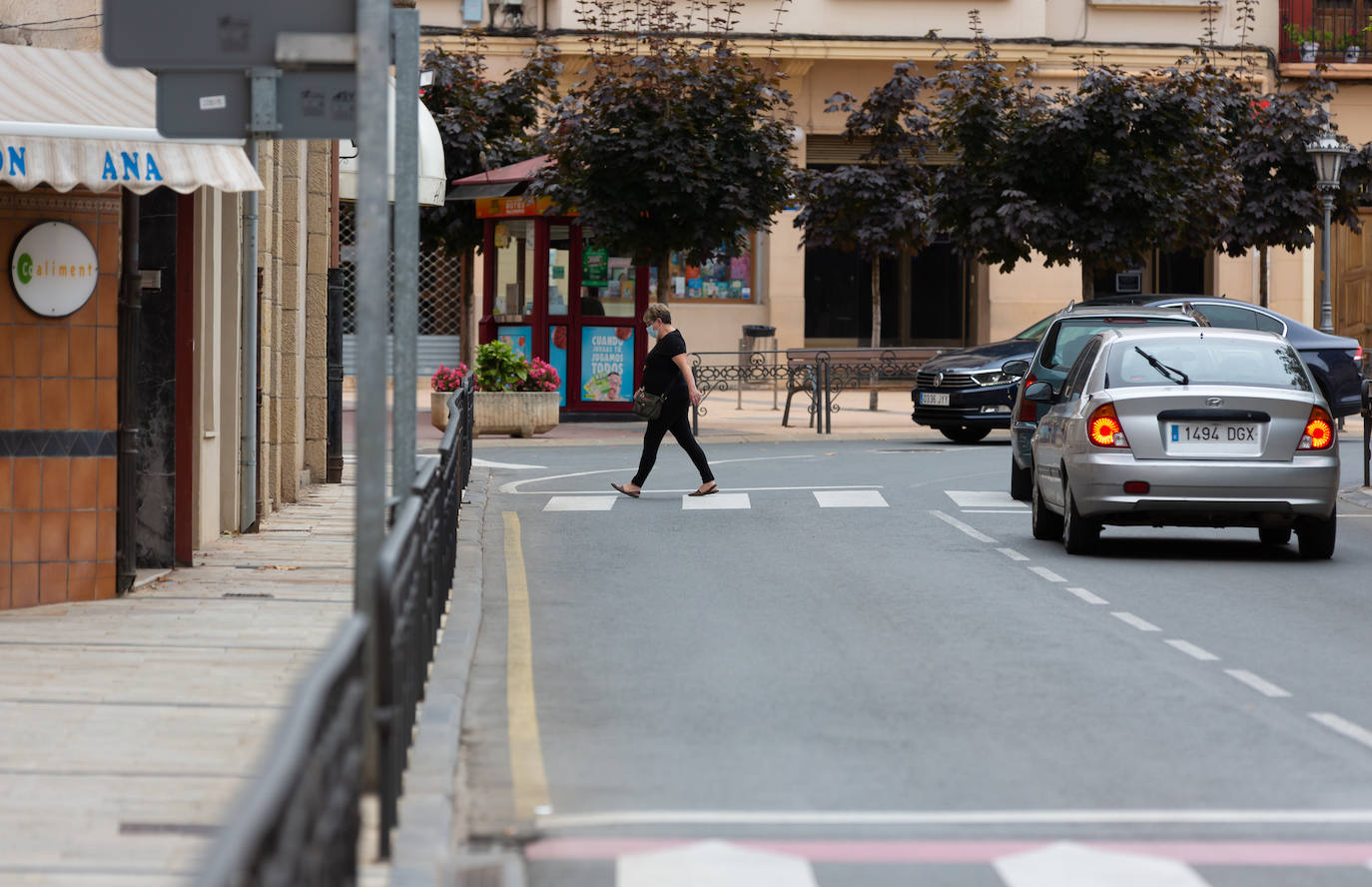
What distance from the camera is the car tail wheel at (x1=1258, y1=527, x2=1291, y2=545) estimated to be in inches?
592

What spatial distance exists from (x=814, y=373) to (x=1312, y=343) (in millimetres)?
6627

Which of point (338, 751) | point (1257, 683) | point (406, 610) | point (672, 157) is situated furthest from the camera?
point (672, 157)

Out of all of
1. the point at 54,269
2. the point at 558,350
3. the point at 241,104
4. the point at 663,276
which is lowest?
the point at 558,350

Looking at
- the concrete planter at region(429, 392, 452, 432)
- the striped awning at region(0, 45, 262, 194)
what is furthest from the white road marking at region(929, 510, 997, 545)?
the concrete planter at region(429, 392, 452, 432)

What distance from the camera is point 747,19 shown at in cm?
4028

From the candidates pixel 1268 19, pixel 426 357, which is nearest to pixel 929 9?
pixel 1268 19

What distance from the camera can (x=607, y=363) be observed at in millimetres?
29938

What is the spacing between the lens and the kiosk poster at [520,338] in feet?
98.7

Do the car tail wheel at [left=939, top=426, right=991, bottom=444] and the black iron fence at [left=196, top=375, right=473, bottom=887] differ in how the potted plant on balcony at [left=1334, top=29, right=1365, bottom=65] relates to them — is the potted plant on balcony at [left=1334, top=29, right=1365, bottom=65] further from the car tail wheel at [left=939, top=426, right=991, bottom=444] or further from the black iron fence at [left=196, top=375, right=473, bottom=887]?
the black iron fence at [left=196, top=375, right=473, bottom=887]

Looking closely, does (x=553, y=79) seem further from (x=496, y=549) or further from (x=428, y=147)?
(x=496, y=549)

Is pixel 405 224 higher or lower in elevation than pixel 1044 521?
higher

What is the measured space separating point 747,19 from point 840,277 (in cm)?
604

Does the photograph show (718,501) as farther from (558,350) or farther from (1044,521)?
(558,350)

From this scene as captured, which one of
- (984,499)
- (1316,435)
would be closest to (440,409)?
(984,499)
